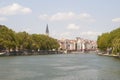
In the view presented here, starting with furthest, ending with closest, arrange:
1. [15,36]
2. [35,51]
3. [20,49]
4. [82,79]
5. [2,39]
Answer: [35,51] → [20,49] → [15,36] → [2,39] → [82,79]

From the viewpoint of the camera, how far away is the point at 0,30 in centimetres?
14662

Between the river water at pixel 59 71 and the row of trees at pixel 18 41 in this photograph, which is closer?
the river water at pixel 59 71

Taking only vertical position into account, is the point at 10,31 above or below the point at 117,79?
above

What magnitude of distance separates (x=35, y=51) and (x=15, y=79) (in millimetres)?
145848

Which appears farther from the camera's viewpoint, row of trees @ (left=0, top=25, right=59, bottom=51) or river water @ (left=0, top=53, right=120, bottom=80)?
row of trees @ (left=0, top=25, right=59, bottom=51)

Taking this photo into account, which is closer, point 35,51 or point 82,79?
point 82,79

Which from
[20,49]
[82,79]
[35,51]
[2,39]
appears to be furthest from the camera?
[35,51]

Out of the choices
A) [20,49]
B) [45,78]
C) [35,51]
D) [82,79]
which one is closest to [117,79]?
[82,79]

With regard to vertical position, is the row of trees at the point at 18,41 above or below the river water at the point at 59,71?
above

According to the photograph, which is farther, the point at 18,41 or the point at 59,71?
the point at 18,41

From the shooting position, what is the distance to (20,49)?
17088 cm

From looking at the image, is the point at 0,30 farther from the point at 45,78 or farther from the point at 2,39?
the point at 45,78

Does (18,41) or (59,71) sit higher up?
(18,41)

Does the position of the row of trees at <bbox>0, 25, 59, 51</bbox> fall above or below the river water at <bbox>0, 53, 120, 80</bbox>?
above
